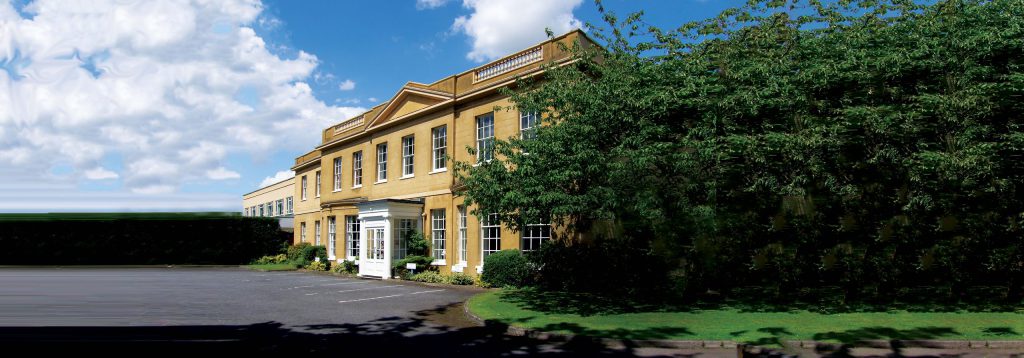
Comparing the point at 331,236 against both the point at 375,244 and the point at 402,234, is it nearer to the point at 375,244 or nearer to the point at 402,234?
the point at 375,244

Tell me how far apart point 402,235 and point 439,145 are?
4.07 metres

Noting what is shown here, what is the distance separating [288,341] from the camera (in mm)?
9367

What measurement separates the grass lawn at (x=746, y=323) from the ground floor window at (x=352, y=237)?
50.3 feet

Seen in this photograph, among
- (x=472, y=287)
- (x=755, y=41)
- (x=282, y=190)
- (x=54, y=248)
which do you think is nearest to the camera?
(x=755, y=41)

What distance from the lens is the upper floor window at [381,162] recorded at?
88.4 feet

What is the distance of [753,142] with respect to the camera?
1327 cm

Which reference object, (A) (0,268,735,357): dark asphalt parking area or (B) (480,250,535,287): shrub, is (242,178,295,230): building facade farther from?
(A) (0,268,735,357): dark asphalt parking area

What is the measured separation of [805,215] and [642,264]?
166 inches

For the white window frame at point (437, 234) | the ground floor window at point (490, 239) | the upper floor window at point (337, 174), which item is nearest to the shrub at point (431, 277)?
the white window frame at point (437, 234)

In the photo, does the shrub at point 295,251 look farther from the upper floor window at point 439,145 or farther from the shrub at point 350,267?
the upper floor window at point 439,145

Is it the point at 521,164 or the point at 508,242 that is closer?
the point at 521,164

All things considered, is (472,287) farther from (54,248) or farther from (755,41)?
(54,248)

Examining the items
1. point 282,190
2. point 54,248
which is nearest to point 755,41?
point 54,248

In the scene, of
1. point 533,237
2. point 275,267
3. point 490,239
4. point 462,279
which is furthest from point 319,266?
point 533,237
